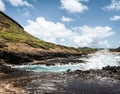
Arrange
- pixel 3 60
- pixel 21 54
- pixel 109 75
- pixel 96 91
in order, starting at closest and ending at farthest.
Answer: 1. pixel 96 91
2. pixel 109 75
3. pixel 3 60
4. pixel 21 54

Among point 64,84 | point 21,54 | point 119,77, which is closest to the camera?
point 64,84

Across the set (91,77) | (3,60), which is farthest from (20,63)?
(91,77)

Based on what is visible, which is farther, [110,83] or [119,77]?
[119,77]

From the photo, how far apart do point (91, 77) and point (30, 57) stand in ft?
218

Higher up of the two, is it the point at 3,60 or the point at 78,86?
the point at 3,60

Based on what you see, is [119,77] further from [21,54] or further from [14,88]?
[21,54]

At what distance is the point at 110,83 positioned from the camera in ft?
162

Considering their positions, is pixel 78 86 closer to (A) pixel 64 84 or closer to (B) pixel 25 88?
(A) pixel 64 84

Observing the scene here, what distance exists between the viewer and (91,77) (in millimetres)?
57750

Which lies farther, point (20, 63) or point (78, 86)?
point (20, 63)

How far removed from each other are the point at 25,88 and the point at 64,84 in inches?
317

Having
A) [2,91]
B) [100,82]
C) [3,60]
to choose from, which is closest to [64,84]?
[100,82]

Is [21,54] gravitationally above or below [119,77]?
above

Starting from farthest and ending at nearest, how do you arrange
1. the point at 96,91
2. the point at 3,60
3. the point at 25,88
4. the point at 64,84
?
the point at 3,60
the point at 64,84
the point at 25,88
the point at 96,91
